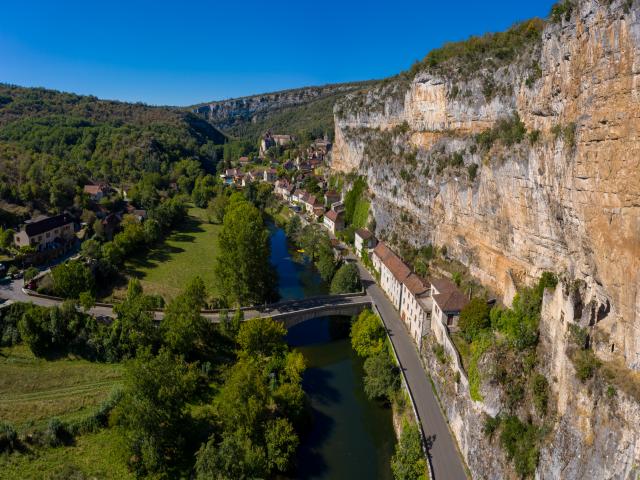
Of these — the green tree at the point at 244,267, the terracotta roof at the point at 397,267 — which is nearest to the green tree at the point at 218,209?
the green tree at the point at 244,267

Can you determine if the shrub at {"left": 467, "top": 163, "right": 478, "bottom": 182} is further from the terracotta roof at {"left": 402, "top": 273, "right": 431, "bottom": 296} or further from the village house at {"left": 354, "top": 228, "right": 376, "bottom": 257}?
the village house at {"left": 354, "top": 228, "right": 376, "bottom": 257}

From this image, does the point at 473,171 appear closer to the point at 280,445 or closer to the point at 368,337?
the point at 368,337

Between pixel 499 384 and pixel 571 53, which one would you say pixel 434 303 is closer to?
pixel 499 384

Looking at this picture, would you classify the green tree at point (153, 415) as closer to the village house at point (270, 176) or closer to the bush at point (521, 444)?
the bush at point (521, 444)

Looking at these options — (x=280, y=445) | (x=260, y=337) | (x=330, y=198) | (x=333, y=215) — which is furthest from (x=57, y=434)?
(x=330, y=198)

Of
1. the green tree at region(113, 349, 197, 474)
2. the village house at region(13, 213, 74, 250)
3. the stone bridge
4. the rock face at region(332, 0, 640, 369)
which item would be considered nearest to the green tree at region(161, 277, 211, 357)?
the stone bridge

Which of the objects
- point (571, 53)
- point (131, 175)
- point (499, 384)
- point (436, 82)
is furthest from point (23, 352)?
point (131, 175)

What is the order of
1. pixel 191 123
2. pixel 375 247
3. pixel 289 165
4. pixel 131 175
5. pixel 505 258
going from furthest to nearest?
pixel 191 123
pixel 289 165
pixel 131 175
pixel 375 247
pixel 505 258
